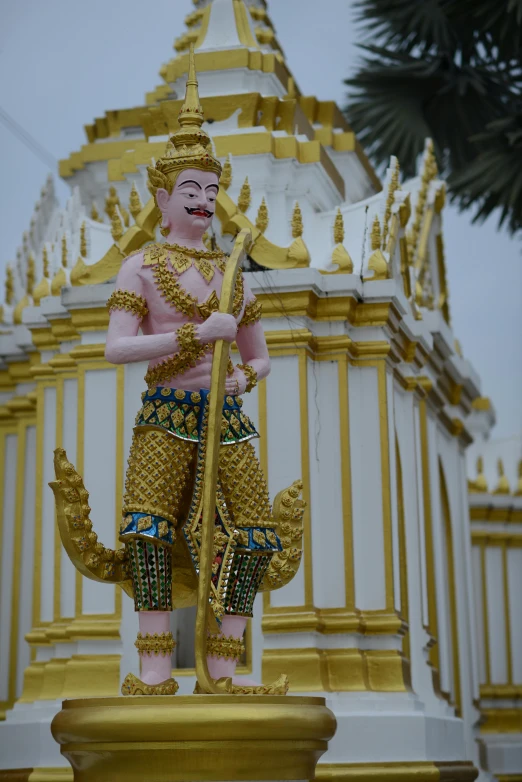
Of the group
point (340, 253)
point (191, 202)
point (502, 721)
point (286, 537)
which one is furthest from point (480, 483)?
point (191, 202)

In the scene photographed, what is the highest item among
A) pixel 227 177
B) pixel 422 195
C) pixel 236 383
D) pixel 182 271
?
pixel 422 195

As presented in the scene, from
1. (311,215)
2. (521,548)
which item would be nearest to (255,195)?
(311,215)

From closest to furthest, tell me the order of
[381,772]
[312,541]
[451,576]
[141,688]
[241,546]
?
[141,688] → [241,546] → [381,772] → [312,541] → [451,576]

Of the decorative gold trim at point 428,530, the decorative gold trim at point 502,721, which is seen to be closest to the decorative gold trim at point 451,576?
the decorative gold trim at point 428,530

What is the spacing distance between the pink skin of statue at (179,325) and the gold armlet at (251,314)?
2cm

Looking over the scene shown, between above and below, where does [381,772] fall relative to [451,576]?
below

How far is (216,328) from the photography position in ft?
19.7

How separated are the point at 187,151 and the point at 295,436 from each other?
9.34 ft

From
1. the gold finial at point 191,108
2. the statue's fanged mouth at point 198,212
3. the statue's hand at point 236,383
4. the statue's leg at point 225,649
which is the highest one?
the gold finial at point 191,108

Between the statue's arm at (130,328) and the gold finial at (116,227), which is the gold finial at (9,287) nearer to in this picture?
the gold finial at (116,227)

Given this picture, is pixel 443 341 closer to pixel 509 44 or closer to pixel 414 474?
pixel 414 474

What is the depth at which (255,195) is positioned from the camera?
32.9ft

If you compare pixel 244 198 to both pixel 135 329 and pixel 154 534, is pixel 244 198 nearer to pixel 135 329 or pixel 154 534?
pixel 135 329

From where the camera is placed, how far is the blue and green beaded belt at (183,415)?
20.1ft
